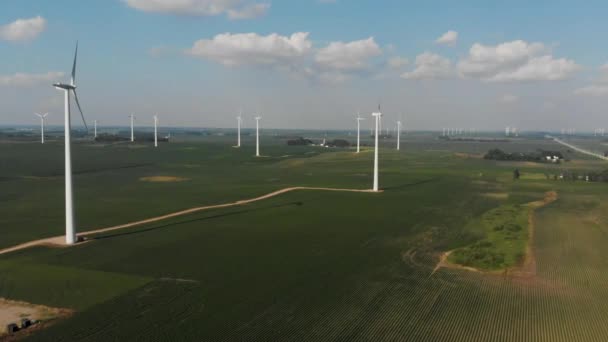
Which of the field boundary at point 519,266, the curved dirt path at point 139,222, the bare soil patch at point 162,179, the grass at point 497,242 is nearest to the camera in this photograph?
the field boundary at point 519,266

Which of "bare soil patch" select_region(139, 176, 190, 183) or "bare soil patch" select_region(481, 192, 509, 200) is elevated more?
"bare soil patch" select_region(139, 176, 190, 183)

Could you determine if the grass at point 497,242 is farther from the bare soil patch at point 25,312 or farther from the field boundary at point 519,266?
the bare soil patch at point 25,312

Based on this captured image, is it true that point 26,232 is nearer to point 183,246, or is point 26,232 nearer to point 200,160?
point 183,246

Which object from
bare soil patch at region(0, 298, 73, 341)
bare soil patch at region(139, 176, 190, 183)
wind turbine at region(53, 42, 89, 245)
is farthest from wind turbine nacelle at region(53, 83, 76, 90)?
bare soil patch at region(139, 176, 190, 183)

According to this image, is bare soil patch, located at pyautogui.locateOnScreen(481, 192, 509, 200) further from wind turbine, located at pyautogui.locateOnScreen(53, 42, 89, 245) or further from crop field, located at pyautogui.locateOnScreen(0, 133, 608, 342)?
wind turbine, located at pyautogui.locateOnScreen(53, 42, 89, 245)

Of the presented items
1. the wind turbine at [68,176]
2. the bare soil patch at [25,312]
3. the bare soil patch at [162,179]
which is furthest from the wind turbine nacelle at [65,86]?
Result: the bare soil patch at [162,179]

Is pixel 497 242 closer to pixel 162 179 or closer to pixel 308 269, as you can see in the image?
pixel 308 269

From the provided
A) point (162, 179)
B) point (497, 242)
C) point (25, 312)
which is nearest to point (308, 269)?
point (25, 312)

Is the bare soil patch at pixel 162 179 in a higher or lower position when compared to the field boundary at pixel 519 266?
higher
